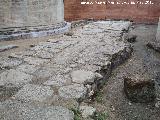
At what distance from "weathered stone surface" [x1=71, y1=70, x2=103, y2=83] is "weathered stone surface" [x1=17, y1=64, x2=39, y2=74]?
2.30 feet

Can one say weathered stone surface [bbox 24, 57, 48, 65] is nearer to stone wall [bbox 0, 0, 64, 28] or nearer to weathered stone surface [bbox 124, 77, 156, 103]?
weathered stone surface [bbox 124, 77, 156, 103]

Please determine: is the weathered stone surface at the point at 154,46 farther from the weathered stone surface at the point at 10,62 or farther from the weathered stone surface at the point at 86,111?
A: the weathered stone surface at the point at 86,111

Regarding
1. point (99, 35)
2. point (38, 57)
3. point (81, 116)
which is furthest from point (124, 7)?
point (81, 116)

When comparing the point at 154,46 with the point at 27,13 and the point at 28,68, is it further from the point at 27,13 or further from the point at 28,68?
the point at 28,68

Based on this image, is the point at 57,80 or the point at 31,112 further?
the point at 57,80

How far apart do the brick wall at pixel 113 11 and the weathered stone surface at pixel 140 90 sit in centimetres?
800

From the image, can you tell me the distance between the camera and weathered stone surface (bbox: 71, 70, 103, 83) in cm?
383

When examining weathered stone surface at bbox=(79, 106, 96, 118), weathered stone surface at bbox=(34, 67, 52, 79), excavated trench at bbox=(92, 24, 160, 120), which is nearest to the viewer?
weathered stone surface at bbox=(79, 106, 96, 118)

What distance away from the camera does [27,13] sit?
7.13m

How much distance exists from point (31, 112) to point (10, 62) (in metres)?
1.97

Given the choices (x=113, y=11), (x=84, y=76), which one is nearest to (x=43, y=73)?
(x=84, y=76)

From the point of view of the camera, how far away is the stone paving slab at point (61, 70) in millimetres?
3252

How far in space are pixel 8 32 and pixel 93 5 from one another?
581 cm

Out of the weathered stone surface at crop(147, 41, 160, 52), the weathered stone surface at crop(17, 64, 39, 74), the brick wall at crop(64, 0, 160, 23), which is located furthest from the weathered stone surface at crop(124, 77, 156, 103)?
the brick wall at crop(64, 0, 160, 23)
